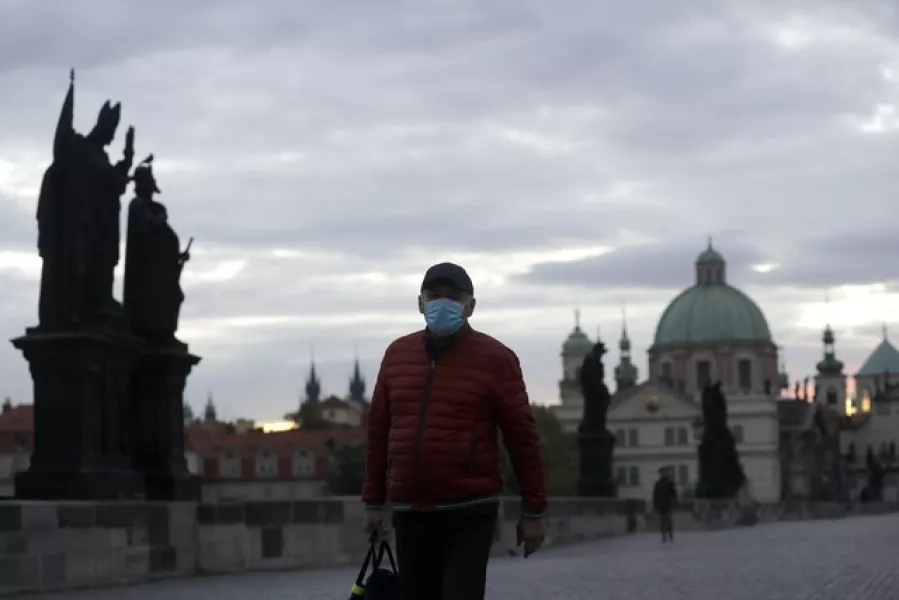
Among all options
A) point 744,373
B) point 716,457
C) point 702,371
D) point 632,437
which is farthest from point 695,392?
point 716,457

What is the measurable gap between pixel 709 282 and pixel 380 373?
163 m

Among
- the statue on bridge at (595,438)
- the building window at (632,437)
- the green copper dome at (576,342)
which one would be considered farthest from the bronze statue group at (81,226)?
the green copper dome at (576,342)

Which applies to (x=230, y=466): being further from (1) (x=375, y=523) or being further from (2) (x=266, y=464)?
(1) (x=375, y=523)

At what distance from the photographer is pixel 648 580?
1634cm

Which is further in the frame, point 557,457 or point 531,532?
point 557,457

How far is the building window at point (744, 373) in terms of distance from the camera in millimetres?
158625

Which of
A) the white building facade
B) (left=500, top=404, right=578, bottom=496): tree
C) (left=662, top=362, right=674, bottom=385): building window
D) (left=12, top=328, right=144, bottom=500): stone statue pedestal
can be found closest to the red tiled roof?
(left=500, top=404, right=578, bottom=496): tree

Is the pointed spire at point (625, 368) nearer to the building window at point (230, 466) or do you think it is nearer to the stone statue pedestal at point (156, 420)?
the building window at point (230, 466)

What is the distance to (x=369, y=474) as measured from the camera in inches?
277

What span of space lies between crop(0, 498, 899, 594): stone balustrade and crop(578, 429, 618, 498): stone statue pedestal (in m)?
16.3

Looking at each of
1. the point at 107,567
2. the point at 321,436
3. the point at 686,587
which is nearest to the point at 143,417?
the point at 107,567

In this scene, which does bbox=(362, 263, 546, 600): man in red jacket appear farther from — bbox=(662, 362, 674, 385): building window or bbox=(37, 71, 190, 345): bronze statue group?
bbox=(662, 362, 674, 385): building window

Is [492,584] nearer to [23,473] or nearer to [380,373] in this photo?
[23,473]

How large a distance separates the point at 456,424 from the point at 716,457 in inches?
2048
